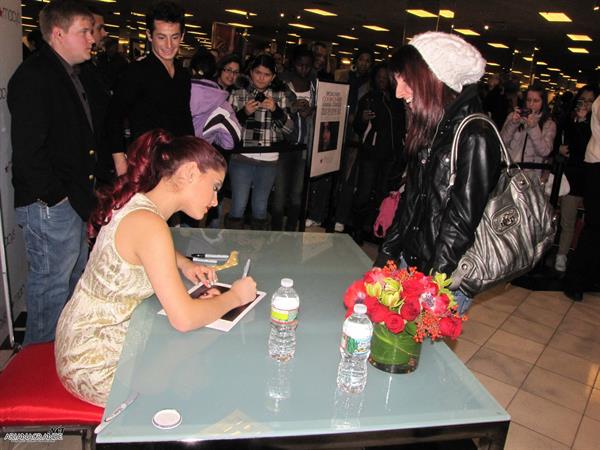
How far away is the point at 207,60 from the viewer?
400cm

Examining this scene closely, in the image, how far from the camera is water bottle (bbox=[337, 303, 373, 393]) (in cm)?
112

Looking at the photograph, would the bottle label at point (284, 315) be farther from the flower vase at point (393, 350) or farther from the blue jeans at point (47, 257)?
the blue jeans at point (47, 257)

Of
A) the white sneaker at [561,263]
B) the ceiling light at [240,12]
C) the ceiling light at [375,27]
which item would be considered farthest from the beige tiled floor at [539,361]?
the ceiling light at [240,12]

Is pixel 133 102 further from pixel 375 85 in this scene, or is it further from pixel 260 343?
pixel 375 85

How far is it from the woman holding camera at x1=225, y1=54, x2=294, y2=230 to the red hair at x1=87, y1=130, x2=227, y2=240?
1888 millimetres

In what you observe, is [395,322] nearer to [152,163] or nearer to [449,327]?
[449,327]

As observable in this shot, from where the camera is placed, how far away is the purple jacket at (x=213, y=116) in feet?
10.2

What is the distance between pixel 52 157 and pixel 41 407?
4.43ft

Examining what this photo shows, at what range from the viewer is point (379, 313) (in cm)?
115

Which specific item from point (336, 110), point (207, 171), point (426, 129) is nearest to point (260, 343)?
point (207, 171)

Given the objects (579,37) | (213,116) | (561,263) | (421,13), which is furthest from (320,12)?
(213,116)

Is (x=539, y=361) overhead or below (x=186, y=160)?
below

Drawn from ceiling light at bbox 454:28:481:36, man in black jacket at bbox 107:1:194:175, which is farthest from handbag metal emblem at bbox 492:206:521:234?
ceiling light at bbox 454:28:481:36

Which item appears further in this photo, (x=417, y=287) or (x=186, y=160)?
(x=186, y=160)
